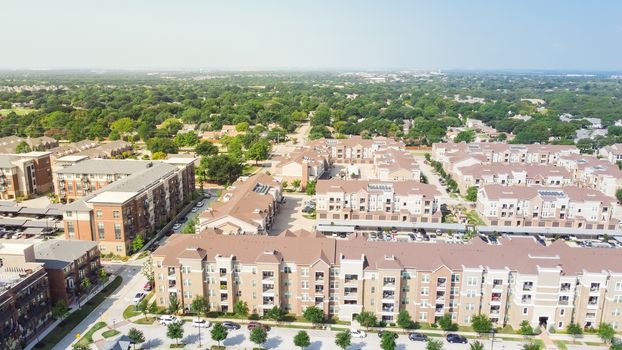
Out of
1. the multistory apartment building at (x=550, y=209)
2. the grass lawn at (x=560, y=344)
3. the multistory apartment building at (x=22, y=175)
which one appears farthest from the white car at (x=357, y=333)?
the multistory apartment building at (x=22, y=175)

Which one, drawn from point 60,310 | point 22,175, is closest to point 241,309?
point 60,310

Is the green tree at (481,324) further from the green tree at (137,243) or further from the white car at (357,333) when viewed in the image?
the green tree at (137,243)

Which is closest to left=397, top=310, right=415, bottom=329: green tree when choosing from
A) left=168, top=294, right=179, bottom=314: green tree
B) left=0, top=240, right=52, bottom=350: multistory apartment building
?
left=168, top=294, right=179, bottom=314: green tree

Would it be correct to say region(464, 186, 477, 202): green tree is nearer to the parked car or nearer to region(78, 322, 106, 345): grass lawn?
the parked car

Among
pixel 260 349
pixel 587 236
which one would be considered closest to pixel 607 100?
pixel 587 236

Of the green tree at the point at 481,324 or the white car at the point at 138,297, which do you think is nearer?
the green tree at the point at 481,324

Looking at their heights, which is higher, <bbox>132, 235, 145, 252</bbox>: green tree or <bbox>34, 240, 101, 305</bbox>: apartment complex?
<bbox>34, 240, 101, 305</bbox>: apartment complex
